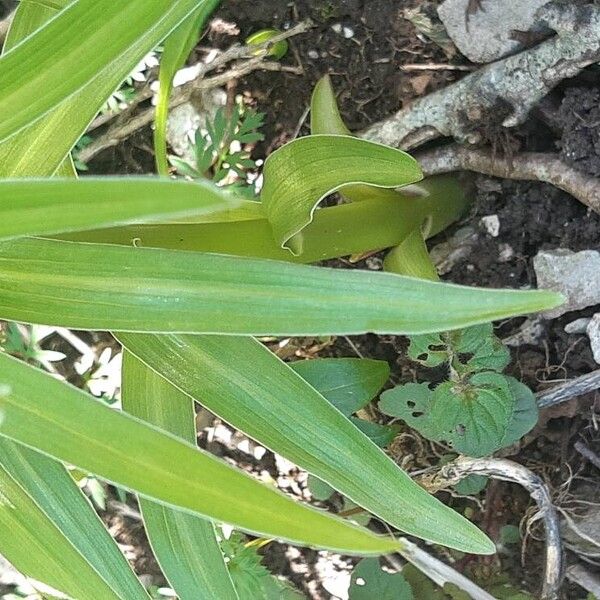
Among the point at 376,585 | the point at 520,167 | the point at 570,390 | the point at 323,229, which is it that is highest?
the point at 520,167

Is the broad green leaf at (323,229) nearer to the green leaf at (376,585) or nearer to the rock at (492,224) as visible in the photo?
the rock at (492,224)

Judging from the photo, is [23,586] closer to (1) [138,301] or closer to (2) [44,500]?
(2) [44,500]

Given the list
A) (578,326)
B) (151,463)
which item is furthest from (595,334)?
(151,463)

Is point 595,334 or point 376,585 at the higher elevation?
point 595,334

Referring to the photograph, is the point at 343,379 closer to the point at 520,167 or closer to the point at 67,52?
the point at 520,167

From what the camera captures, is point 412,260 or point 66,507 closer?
point 66,507

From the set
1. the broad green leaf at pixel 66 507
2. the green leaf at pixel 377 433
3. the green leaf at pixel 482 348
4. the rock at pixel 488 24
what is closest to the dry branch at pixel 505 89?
the rock at pixel 488 24

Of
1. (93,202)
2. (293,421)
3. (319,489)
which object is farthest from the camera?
(319,489)

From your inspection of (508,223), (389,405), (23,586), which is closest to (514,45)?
(508,223)
